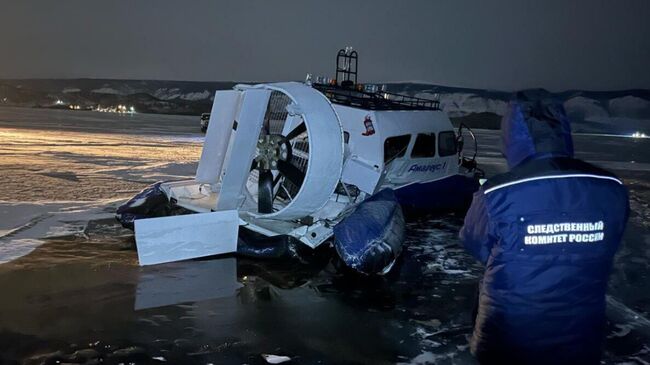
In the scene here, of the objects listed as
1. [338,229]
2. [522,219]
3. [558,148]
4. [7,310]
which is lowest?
[7,310]

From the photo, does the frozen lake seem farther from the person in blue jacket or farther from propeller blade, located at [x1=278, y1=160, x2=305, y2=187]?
the person in blue jacket

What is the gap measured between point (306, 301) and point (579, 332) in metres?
3.61

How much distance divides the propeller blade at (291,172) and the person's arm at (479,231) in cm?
478

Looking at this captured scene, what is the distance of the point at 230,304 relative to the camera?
545cm

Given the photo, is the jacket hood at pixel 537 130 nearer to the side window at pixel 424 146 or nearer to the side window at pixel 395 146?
the side window at pixel 395 146

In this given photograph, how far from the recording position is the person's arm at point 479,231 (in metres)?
2.29

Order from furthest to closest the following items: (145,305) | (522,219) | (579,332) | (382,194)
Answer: (382,194) < (145,305) < (579,332) < (522,219)

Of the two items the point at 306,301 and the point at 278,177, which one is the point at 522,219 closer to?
the point at 306,301

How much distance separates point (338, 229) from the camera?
658 cm

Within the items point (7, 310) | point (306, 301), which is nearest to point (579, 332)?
point (306, 301)

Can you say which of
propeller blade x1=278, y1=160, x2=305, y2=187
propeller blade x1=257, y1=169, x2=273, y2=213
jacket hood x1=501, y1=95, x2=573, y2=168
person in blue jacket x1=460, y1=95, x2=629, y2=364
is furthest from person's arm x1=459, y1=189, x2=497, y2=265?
propeller blade x1=257, y1=169, x2=273, y2=213

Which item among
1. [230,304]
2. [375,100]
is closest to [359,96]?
[375,100]

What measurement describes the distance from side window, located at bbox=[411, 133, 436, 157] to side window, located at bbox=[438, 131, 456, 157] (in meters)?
0.22

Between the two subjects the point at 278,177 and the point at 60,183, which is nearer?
the point at 278,177
